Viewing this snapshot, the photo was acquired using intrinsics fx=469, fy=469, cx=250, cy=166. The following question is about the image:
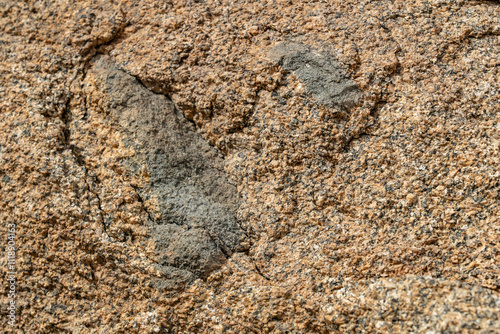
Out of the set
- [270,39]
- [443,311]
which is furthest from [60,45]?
[443,311]

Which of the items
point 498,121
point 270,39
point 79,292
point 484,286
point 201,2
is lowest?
point 484,286

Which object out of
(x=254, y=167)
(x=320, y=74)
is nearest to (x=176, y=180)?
(x=254, y=167)

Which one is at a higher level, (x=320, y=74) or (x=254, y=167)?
(x=320, y=74)

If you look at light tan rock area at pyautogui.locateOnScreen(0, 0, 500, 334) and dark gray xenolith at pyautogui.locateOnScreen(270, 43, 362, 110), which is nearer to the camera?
light tan rock area at pyautogui.locateOnScreen(0, 0, 500, 334)

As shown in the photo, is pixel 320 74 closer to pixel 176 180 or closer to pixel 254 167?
pixel 254 167

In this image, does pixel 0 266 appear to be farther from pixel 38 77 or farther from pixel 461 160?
pixel 461 160

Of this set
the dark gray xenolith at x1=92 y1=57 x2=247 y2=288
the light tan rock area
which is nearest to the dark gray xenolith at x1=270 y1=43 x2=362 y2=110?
the light tan rock area

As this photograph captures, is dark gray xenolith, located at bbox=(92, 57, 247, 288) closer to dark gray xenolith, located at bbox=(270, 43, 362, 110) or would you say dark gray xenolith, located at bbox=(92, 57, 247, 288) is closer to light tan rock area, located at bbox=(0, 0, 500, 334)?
light tan rock area, located at bbox=(0, 0, 500, 334)
